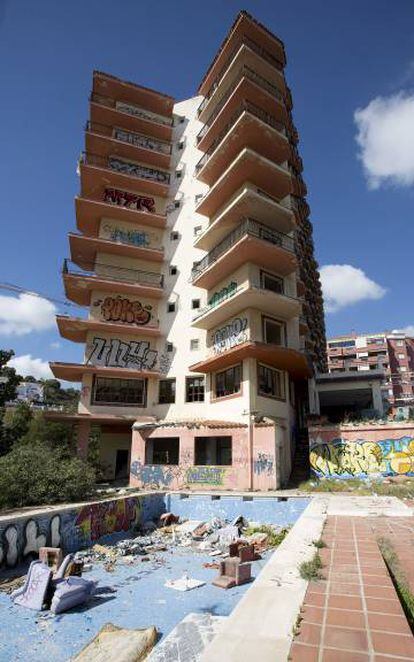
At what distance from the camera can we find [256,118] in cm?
2716

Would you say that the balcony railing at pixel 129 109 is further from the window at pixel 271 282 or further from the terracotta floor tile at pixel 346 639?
the terracotta floor tile at pixel 346 639

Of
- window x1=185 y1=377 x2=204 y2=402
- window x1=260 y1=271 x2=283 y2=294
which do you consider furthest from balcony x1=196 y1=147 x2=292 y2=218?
window x1=185 y1=377 x2=204 y2=402

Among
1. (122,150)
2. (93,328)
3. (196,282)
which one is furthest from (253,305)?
(122,150)

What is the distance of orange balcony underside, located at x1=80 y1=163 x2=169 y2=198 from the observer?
35594 mm

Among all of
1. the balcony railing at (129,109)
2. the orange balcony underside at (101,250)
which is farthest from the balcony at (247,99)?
the orange balcony underside at (101,250)

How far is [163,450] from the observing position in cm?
2928

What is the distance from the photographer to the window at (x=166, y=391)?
31.7 metres

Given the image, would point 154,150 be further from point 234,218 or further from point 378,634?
point 378,634

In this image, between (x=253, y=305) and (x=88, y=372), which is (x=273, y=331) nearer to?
(x=253, y=305)

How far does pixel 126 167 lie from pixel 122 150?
1.56 metres

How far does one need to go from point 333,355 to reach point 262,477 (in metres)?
69.2

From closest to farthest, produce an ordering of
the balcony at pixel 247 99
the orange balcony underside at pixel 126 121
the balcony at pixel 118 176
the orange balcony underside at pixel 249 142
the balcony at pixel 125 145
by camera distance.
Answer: the orange balcony underside at pixel 249 142
the balcony at pixel 247 99
the balcony at pixel 118 176
the balcony at pixel 125 145
the orange balcony underside at pixel 126 121

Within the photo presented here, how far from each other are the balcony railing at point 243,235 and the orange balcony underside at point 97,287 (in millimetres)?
5452

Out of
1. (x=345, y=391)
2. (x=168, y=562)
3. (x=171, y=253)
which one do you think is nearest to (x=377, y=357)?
(x=345, y=391)
